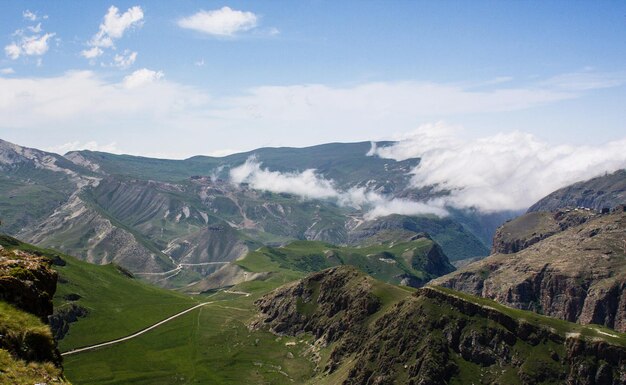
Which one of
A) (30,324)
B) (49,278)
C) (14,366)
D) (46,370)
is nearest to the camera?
(14,366)

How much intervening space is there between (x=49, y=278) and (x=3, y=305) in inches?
328

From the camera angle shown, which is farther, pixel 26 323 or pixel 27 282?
pixel 27 282

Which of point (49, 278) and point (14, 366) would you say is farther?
point (49, 278)

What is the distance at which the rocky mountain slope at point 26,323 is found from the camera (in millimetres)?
40656

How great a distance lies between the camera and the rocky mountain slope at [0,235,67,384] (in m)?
40.7

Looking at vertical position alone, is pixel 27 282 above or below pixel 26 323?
above

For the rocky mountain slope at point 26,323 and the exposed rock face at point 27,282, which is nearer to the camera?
the rocky mountain slope at point 26,323

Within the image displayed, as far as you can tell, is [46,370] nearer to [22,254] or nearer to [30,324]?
[30,324]

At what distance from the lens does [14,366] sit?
131 ft

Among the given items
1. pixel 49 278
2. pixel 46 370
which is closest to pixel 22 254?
pixel 49 278

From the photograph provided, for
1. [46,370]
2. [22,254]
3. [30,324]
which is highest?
[22,254]

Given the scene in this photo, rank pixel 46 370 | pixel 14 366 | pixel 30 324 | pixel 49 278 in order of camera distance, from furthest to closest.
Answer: pixel 49 278, pixel 30 324, pixel 46 370, pixel 14 366

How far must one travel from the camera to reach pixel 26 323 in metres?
45.7

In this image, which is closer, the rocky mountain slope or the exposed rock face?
the rocky mountain slope
